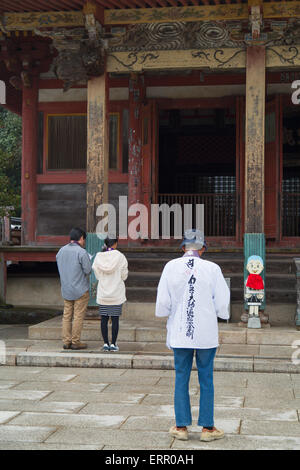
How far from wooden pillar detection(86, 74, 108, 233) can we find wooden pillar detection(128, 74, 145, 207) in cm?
277

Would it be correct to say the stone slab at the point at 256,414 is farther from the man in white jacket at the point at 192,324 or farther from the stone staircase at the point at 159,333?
the stone staircase at the point at 159,333

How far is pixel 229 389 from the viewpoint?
7.54 m

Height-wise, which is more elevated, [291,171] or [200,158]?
[200,158]

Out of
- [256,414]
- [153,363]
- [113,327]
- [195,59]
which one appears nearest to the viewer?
[256,414]

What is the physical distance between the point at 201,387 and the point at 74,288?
4.44 meters

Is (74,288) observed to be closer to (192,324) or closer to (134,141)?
(192,324)

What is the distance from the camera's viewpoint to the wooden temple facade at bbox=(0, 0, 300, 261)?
10930 millimetres

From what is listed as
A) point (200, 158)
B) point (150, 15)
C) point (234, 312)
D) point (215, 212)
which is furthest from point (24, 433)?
point (200, 158)

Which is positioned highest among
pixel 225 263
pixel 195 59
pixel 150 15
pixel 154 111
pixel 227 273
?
pixel 150 15

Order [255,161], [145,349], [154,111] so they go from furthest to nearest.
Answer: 1. [154,111]
2. [255,161]
3. [145,349]

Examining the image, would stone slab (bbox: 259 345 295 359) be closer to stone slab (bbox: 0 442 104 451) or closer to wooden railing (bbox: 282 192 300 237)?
stone slab (bbox: 0 442 104 451)

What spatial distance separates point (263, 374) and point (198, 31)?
5798mm

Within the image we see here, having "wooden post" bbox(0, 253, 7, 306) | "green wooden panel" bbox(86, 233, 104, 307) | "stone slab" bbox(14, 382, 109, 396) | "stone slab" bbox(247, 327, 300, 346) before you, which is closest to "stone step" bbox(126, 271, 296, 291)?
"green wooden panel" bbox(86, 233, 104, 307)

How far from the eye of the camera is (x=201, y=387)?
5418 mm
